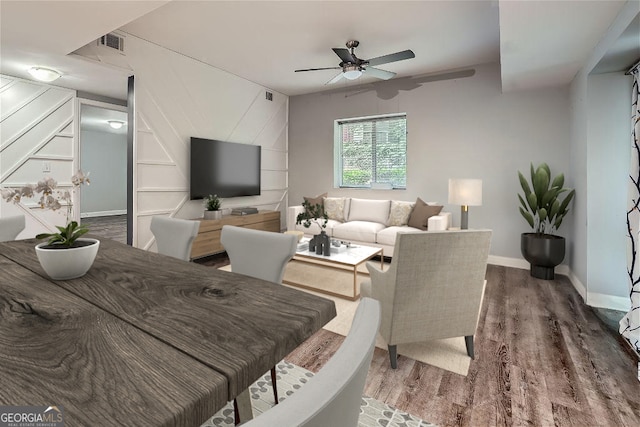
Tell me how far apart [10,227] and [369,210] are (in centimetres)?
397

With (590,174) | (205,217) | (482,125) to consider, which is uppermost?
(482,125)

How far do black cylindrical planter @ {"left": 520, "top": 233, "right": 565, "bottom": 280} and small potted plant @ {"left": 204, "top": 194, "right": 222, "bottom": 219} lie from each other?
392 cm

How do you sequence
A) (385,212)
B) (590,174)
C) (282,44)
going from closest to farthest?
(590,174), (282,44), (385,212)

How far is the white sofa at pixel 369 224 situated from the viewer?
162 inches

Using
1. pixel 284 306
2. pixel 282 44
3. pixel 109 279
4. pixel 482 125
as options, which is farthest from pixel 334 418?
pixel 482 125

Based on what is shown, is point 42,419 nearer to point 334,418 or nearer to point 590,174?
point 334,418

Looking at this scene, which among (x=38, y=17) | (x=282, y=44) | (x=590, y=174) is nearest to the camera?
(x=38, y=17)

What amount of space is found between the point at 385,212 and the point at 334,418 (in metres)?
4.52

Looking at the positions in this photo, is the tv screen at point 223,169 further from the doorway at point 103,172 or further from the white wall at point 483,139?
the doorway at point 103,172

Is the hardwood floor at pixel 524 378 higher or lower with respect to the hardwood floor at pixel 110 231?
lower

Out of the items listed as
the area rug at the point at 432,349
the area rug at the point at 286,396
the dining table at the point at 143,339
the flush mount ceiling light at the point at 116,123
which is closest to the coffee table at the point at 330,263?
the area rug at the point at 432,349

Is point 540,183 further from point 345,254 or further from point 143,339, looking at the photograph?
point 143,339

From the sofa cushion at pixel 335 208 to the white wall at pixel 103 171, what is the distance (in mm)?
6852

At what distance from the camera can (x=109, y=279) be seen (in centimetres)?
113
